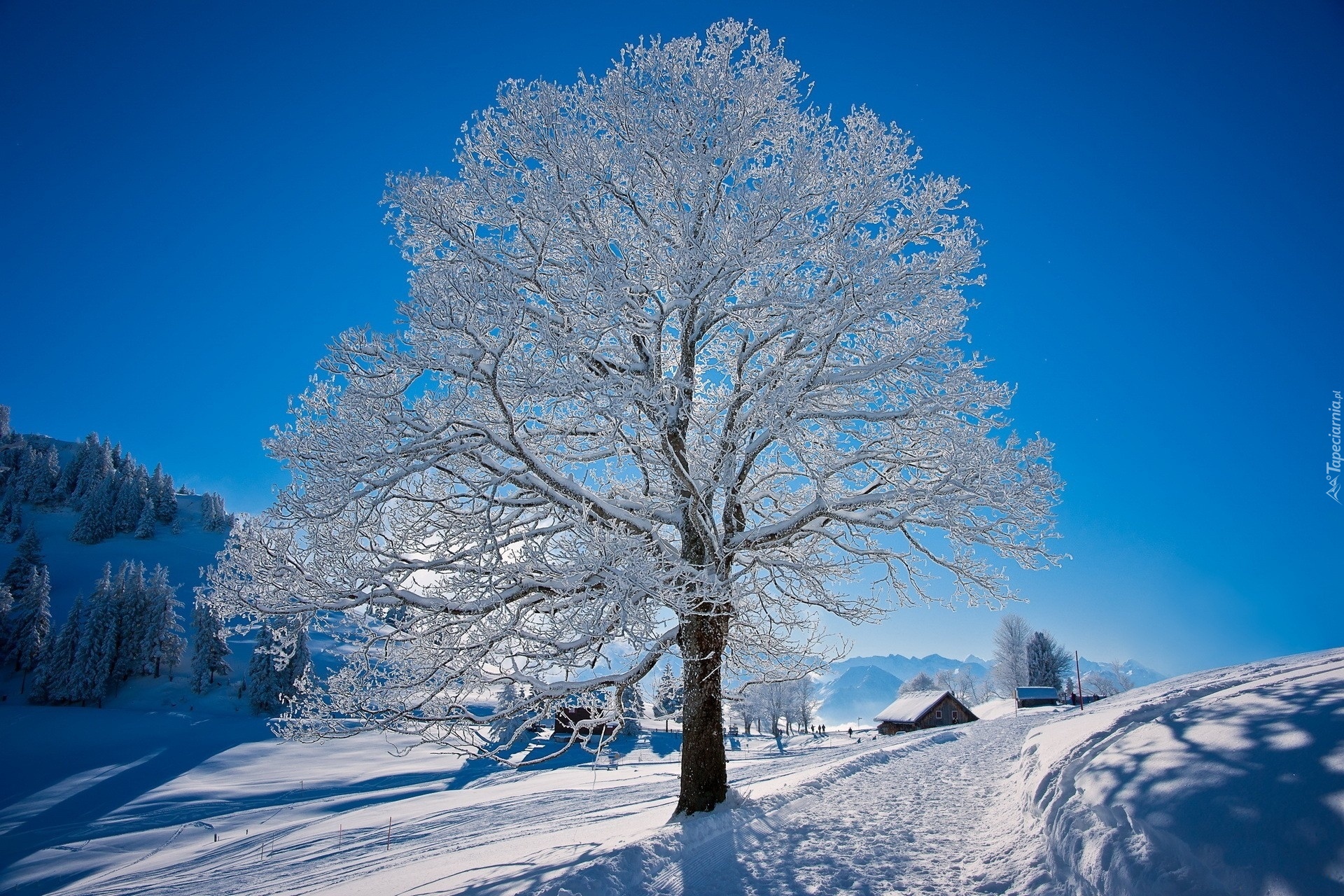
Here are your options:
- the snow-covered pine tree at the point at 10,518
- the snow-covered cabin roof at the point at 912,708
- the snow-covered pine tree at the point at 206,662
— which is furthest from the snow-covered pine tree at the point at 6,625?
the snow-covered cabin roof at the point at 912,708

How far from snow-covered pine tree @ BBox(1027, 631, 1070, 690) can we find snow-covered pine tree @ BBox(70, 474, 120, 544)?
146837mm

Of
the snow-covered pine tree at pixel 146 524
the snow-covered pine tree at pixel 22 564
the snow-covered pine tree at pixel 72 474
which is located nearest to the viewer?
the snow-covered pine tree at pixel 22 564

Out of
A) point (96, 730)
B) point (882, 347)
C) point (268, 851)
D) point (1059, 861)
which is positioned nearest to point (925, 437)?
point (882, 347)

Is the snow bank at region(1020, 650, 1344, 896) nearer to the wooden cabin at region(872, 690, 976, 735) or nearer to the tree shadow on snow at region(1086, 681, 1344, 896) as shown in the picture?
the tree shadow on snow at region(1086, 681, 1344, 896)

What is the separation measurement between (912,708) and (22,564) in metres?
108

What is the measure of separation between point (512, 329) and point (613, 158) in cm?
367

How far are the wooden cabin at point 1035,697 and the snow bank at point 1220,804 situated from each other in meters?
61.2

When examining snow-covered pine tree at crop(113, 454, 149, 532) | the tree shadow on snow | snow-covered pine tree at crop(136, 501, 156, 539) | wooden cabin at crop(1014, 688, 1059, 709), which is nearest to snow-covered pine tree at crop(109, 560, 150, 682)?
snow-covered pine tree at crop(136, 501, 156, 539)

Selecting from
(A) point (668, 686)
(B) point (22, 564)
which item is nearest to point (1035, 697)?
(A) point (668, 686)

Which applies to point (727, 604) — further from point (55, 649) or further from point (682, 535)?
point (55, 649)

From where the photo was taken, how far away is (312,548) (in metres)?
6.78

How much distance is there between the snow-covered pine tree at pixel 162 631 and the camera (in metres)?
69.0

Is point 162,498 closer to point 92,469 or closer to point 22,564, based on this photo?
point 92,469

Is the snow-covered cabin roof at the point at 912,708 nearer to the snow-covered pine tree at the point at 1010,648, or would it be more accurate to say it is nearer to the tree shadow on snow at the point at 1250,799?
the snow-covered pine tree at the point at 1010,648
